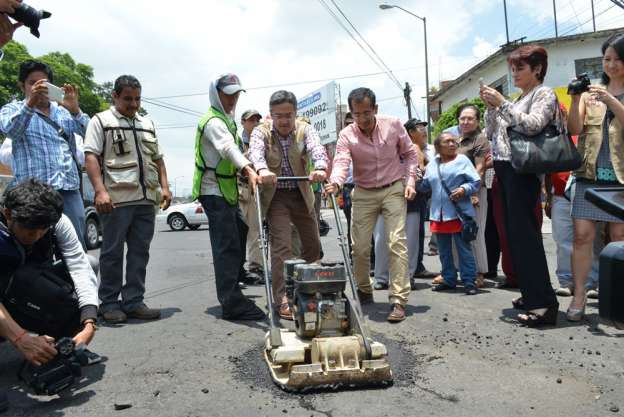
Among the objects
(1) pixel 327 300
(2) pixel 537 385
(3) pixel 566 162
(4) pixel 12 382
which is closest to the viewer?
(2) pixel 537 385

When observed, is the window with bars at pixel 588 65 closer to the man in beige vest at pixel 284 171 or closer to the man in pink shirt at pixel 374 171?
the man in pink shirt at pixel 374 171

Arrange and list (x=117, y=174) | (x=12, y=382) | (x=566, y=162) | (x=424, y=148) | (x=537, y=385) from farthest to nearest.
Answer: (x=424, y=148)
(x=117, y=174)
(x=566, y=162)
(x=12, y=382)
(x=537, y=385)

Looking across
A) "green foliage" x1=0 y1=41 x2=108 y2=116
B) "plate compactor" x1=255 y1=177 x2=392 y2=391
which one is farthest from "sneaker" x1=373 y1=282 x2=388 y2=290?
"green foliage" x1=0 y1=41 x2=108 y2=116

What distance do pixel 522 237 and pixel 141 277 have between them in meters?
3.41

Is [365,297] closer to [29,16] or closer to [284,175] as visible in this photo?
[284,175]

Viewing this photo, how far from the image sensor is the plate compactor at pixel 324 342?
10.3ft

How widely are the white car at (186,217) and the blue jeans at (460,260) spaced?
45.8 ft

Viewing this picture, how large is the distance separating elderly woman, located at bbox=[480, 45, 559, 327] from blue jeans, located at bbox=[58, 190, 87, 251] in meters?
3.58

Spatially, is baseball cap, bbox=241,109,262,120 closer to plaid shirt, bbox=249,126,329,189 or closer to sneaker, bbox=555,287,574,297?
plaid shirt, bbox=249,126,329,189

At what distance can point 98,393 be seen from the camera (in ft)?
10.4

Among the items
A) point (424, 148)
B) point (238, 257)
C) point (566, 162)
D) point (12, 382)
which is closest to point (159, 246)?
Result: point (424, 148)

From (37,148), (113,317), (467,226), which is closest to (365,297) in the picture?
(467,226)

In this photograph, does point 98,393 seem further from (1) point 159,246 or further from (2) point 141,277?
(1) point 159,246

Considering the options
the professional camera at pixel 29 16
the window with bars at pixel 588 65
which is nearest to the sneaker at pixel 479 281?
the professional camera at pixel 29 16
